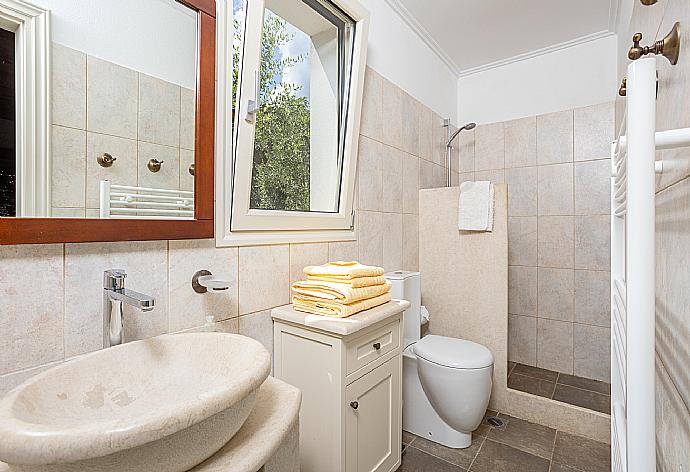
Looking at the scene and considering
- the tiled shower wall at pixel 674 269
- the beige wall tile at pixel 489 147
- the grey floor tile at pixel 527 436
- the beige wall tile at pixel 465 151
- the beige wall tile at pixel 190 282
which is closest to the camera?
the tiled shower wall at pixel 674 269

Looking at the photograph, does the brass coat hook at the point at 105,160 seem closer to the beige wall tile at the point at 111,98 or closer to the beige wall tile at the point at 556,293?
the beige wall tile at the point at 111,98

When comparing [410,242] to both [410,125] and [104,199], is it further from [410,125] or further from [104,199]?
[104,199]

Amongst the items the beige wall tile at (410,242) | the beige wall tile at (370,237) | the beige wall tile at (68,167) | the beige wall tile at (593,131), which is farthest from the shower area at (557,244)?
the beige wall tile at (68,167)

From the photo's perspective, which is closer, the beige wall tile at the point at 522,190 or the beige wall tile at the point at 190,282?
the beige wall tile at the point at 190,282

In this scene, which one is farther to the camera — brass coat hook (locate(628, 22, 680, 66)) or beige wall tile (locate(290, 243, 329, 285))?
beige wall tile (locate(290, 243, 329, 285))

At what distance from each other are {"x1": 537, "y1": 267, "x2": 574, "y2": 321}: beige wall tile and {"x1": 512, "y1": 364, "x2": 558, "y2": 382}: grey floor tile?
385 millimetres

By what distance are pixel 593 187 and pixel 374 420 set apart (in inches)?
86.4

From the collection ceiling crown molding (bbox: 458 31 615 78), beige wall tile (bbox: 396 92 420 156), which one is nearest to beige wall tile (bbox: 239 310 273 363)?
beige wall tile (bbox: 396 92 420 156)

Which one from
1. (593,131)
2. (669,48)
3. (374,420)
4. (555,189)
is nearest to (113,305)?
(374,420)

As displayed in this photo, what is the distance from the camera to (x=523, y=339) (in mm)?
2783

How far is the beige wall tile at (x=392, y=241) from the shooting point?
2158 mm

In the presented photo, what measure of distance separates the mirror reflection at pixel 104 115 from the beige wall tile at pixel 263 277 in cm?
31

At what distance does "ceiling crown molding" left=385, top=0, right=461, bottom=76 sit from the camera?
2194mm

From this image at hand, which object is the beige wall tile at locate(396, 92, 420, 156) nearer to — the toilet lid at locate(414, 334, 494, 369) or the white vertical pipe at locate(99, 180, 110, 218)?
the toilet lid at locate(414, 334, 494, 369)
